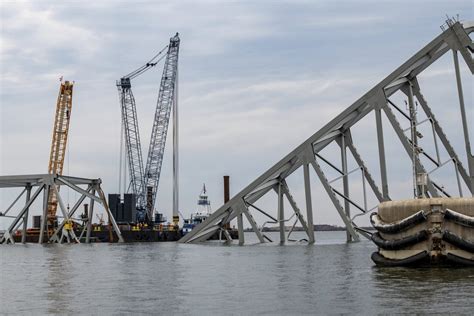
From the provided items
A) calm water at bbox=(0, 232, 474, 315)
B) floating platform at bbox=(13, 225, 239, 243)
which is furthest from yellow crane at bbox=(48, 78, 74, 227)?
calm water at bbox=(0, 232, 474, 315)

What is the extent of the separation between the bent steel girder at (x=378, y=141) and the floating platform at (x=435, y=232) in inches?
1004

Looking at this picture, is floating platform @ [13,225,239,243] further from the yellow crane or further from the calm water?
the calm water

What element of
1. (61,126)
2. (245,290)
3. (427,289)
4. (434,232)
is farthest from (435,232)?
(61,126)

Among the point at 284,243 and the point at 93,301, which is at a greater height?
the point at 284,243

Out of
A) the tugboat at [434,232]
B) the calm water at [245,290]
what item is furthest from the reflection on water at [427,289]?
the tugboat at [434,232]

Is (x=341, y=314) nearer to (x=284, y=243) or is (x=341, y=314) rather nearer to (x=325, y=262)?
(x=325, y=262)

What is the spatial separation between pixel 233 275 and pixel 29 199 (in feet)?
276

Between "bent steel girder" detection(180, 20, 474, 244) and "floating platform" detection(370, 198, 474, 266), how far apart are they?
25493mm

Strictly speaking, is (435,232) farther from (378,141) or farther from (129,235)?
(129,235)

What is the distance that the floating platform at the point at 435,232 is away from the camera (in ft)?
125

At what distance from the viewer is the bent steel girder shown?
6969 centimetres

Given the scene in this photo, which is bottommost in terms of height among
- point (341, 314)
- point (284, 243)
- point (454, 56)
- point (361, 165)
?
point (341, 314)

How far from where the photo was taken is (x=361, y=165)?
75562 mm

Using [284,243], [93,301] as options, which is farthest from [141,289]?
[284,243]
